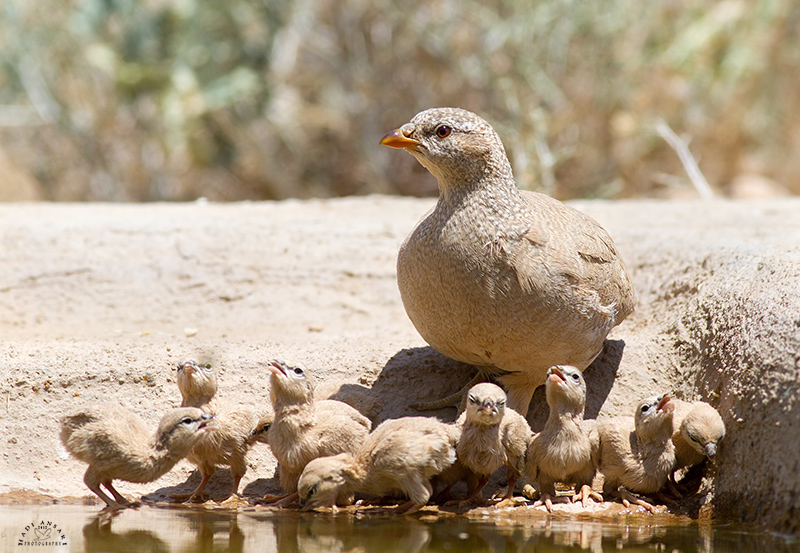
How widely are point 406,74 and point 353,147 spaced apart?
1546 mm

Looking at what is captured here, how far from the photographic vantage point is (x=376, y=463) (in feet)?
15.7

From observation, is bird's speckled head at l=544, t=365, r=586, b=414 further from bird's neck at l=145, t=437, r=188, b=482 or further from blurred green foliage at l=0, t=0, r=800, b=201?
blurred green foliage at l=0, t=0, r=800, b=201

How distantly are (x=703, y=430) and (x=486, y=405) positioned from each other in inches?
46.4

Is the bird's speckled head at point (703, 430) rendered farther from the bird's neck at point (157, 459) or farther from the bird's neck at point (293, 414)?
the bird's neck at point (157, 459)

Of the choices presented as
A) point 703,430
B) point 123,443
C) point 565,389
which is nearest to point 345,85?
point 565,389


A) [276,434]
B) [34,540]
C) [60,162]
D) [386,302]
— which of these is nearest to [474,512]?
[276,434]

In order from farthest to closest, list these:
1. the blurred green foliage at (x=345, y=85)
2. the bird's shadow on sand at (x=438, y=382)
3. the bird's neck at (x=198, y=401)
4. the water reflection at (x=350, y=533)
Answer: the blurred green foliage at (x=345, y=85) < the bird's shadow on sand at (x=438, y=382) < the bird's neck at (x=198, y=401) < the water reflection at (x=350, y=533)

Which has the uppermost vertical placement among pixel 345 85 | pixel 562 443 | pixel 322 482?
pixel 345 85

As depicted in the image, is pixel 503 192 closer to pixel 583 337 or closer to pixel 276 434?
pixel 583 337

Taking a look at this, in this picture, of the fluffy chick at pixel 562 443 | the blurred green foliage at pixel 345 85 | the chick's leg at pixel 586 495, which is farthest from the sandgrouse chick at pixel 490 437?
the blurred green foliage at pixel 345 85

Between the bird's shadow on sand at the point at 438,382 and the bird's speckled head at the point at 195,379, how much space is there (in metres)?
1.16

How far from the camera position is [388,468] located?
474 centimetres

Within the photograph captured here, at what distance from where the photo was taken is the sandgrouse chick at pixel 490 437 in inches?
190

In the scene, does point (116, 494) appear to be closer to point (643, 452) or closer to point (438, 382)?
point (438, 382)
